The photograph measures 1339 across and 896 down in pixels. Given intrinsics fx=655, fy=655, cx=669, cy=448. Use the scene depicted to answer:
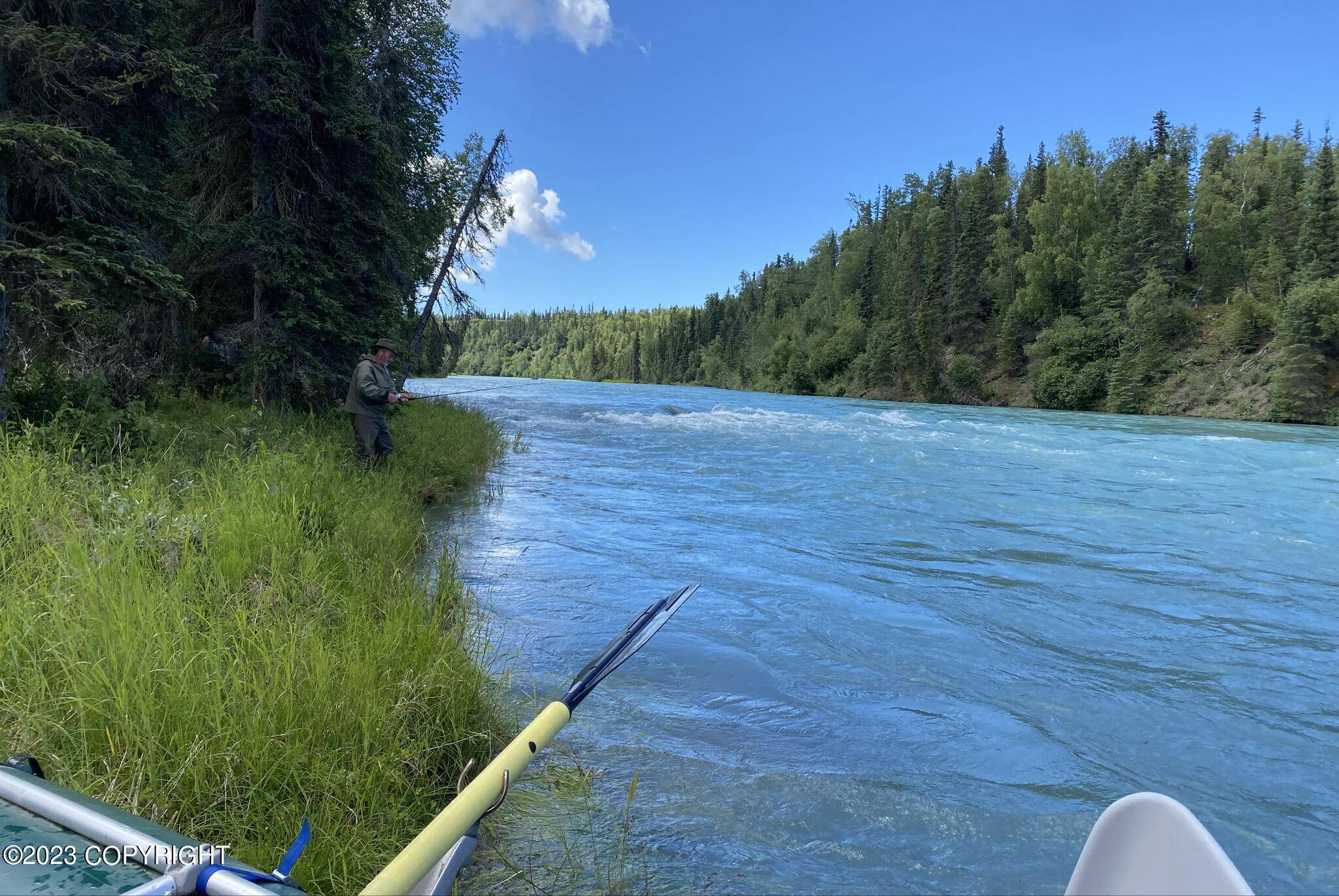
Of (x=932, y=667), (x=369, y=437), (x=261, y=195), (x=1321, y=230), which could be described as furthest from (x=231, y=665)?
(x=1321, y=230)

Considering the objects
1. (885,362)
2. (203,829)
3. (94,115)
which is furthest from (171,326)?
(885,362)

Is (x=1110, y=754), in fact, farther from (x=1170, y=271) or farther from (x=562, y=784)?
(x=1170, y=271)

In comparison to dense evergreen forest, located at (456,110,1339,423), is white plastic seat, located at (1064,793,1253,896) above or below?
below

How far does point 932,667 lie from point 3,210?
327 inches

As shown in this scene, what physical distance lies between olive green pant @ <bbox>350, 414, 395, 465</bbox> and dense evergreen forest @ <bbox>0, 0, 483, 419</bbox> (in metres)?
1.38

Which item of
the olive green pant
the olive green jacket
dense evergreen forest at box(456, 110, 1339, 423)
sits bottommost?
the olive green pant

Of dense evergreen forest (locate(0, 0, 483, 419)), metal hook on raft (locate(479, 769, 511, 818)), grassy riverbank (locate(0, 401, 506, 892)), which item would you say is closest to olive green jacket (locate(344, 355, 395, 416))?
dense evergreen forest (locate(0, 0, 483, 419))

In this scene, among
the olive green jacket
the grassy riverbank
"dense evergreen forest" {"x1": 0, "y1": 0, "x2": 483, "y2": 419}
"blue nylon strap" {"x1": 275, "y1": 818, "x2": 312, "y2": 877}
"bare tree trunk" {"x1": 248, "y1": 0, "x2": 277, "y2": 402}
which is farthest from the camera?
"bare tree trunk" {"x1": 248, "y1": 0, "x2": 277, "y2": 402}

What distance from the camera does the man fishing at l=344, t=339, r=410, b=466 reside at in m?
7.97

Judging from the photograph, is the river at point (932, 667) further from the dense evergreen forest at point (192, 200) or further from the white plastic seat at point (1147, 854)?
the dense evergreen forest at point (192, 200)

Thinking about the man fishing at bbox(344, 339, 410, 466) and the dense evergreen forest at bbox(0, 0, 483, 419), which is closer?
the dense evergreen forest at bbox(0, 0, 483, 419)

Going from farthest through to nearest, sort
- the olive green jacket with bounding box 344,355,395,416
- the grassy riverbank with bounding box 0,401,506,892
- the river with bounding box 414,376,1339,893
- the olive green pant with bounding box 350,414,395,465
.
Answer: the olive green pant with bounding box 350,414,395,465, the olive green jacket with bounding box 344,355,395,416, the river with bounding box 414,376,1339,893, the grassy riverbank with bounding box 0,401,506,892

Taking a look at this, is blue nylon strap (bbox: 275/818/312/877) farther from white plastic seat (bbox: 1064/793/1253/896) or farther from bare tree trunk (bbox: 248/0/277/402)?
bare tree trunk (bbox: 248/0/277/402)

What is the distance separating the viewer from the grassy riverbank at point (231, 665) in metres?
2.24
